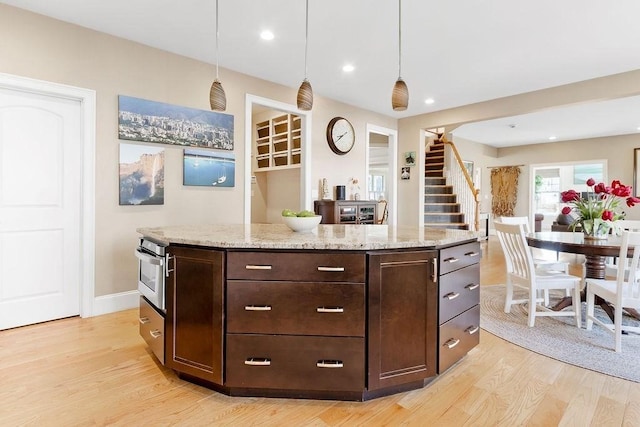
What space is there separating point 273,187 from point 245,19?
3.54 metres

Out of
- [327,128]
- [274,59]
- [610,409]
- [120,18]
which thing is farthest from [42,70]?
[610,409]

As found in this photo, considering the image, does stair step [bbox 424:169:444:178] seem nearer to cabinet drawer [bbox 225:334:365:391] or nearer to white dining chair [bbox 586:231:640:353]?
white dining chair [bbox 586:231:640:353]

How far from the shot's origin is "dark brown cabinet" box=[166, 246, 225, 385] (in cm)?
184

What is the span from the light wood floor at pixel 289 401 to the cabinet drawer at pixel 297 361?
0.14 meters

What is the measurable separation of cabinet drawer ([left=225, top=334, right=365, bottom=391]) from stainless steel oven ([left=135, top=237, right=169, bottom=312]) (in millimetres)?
562

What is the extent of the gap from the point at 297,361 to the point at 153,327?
1.02 m

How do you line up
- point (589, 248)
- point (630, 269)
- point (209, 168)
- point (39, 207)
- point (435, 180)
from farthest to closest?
point (435, 180)
point (209, 168)
point (39, 207)
point (589, 248)
point (630, 269)

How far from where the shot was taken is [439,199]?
7.89 meters

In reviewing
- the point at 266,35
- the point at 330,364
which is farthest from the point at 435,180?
the point at 330,364

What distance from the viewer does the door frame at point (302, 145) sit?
14.3 ft

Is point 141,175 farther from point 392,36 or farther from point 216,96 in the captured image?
point 392,36

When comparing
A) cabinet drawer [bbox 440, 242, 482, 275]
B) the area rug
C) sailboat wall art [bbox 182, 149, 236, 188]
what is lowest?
the area rug

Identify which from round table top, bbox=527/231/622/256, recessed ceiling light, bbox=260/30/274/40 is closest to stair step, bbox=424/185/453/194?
round table top, bbox=527/231/622/256

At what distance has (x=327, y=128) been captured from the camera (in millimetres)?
5387
